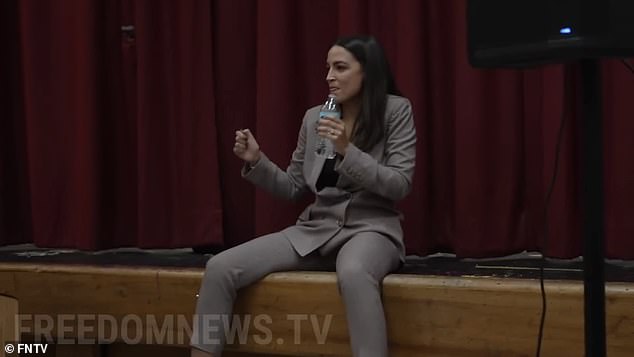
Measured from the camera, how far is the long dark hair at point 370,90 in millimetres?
2096

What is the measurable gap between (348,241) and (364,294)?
185 millimetres

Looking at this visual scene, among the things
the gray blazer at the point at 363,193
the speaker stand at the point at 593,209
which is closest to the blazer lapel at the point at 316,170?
the gray blazer at the point at 363,193

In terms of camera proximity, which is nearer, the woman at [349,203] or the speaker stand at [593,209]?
the speaker stand at [593,209]

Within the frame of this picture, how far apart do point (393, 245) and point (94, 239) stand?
113cm

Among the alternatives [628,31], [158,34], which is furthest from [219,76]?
[628,31]

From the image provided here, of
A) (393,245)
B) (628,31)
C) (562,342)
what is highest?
(628,31)

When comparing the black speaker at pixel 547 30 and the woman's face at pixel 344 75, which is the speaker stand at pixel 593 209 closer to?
the black speaker at pixel 547 30

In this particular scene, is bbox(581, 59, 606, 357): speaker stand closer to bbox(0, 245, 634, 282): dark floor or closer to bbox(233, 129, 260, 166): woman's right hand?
bbox(0, 245, 634, 282): dark floor

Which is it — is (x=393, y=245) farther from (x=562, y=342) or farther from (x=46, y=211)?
(x=46, y=211)

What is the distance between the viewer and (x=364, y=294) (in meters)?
1.95

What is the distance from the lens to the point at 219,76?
271cm

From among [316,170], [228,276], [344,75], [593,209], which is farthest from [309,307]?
[593,209]

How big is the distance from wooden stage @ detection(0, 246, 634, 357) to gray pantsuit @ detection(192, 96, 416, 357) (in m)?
0.07

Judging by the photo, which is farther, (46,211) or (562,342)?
(46,211)
